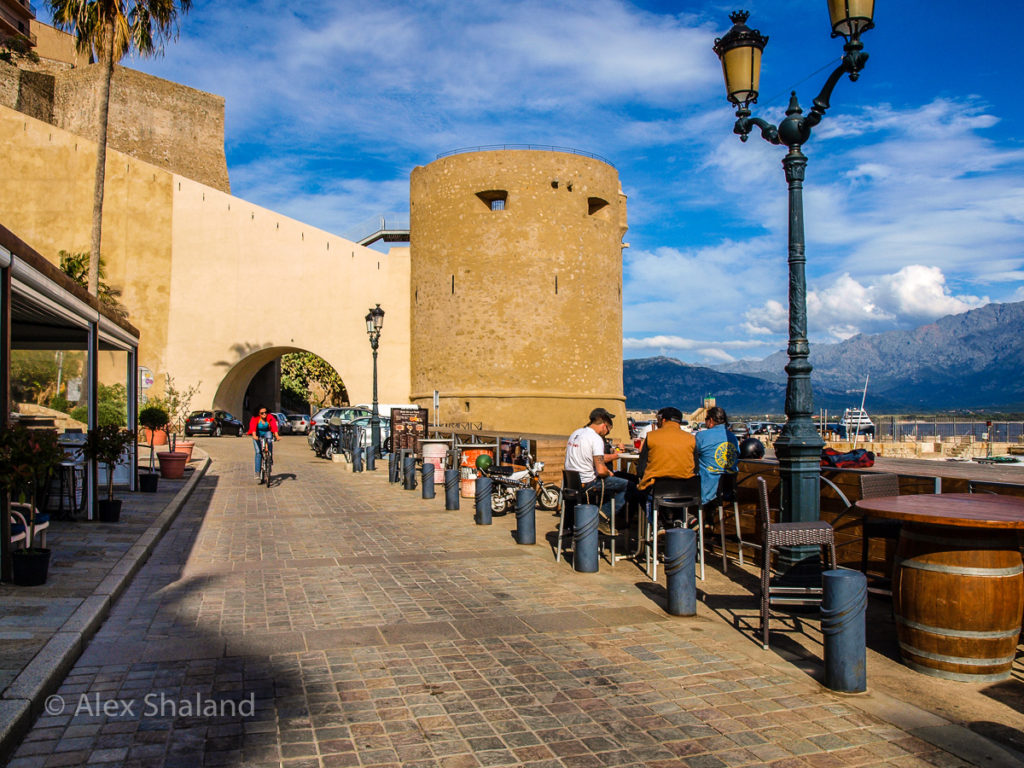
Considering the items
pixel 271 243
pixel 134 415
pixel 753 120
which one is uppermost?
pixel 271 243

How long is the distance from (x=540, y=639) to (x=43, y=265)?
6231 mm

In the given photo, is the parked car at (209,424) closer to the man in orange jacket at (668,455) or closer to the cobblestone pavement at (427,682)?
the cobblestone pavement at (427,682)

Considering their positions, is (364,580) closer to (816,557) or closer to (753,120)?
(816,557)

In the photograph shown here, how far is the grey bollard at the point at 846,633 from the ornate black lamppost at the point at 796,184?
1.90m

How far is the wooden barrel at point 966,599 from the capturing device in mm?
4832

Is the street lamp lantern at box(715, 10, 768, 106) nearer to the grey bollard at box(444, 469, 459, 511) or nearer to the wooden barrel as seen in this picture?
the wooden barrel

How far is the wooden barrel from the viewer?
15.9 feet

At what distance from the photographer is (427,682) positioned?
16.0ft

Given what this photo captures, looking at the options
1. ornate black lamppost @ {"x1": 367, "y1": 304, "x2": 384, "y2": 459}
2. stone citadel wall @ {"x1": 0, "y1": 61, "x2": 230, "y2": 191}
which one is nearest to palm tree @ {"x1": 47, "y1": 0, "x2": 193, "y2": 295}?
ornate black lamppost @ {"x1": 367, "y1": 304, "x2": 384, "y2": 459}

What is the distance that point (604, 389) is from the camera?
3491cm

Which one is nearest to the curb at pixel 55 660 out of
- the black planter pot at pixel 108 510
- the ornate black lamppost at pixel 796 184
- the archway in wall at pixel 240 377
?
the black planter pot at pixel 108 510

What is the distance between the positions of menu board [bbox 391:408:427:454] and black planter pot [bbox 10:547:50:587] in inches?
576

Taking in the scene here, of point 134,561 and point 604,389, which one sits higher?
point 604,389

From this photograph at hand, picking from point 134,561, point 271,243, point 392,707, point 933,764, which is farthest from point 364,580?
point 271,243
